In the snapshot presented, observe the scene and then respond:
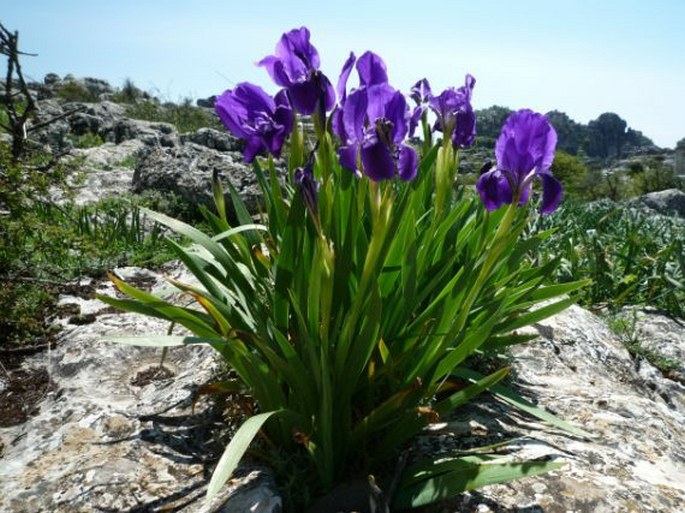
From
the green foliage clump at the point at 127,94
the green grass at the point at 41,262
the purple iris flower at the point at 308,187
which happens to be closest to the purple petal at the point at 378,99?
the purple iris flower at the point at 308,187

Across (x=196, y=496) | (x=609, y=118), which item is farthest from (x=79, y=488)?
(x=609, y=118)

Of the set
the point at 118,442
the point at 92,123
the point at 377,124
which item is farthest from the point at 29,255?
the point at 92,123

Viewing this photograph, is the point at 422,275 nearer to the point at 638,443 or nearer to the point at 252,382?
the point at 252,382

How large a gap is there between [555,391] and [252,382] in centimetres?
133

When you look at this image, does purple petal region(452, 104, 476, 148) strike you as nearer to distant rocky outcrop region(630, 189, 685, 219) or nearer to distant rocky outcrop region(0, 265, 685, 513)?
distant rocky outcrop region(0, 265, 685, 513)

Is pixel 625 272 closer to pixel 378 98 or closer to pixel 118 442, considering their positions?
pixel 378 98

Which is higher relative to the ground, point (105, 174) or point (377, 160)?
point (377, 160)

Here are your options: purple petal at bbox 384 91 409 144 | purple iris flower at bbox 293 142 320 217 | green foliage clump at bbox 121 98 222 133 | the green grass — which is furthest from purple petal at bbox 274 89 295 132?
green foliage clump at bbox 121 98 222 133

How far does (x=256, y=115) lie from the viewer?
1.69 meters

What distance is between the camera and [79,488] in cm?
164

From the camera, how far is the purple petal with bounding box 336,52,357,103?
1.58 m

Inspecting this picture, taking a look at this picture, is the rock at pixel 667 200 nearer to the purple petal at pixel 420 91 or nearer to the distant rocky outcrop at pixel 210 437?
the distant rocky outcrop at pixel 210 437

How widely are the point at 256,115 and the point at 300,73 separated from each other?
19 cm

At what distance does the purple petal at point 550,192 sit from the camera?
152cm
